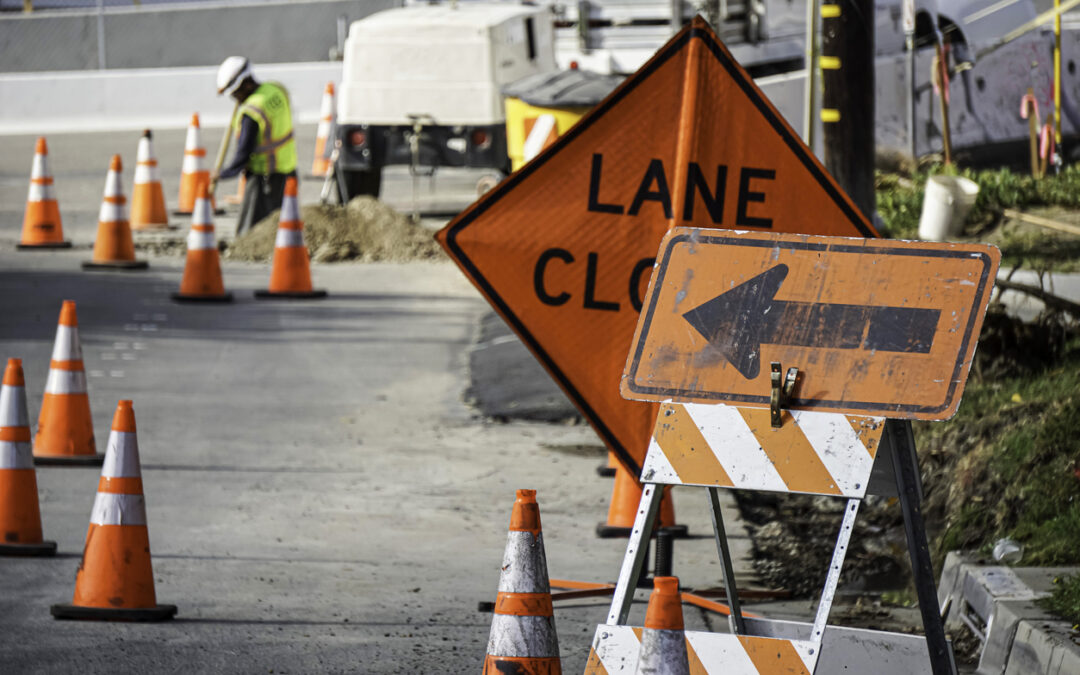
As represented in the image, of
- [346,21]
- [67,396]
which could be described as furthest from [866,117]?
[346,21]

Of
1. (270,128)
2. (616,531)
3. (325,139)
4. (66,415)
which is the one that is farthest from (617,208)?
(325,139)

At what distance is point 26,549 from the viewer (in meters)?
6.38

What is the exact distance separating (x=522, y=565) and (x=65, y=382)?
4.00 metres

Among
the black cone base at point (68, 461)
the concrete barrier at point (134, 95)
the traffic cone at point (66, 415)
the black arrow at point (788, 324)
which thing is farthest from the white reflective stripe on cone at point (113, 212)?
the concrete barrier at point (134, 95)

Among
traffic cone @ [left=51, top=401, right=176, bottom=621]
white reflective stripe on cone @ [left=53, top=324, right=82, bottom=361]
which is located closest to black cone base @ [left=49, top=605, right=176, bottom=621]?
traffic cone @ [left=51, top=401, right=176, bottom=621]

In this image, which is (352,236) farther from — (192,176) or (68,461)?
(68,461)

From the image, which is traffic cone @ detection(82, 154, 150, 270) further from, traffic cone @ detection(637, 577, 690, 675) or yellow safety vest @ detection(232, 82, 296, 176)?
traffic cone @ detection(637, 577, 690, 675)

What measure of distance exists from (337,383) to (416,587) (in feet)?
13.0

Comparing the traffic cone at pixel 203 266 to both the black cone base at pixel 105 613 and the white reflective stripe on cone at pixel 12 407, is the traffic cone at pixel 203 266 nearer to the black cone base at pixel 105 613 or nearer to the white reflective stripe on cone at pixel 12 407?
the white reflective stripe on cone at pixel 12 407

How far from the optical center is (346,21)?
2770 centimetres

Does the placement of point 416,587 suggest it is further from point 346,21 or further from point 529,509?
point 346,21

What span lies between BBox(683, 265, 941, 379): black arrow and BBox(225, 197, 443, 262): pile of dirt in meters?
10.7

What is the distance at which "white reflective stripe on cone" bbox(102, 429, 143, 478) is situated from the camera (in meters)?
5.66

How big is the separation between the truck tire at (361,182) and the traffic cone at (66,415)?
9.57m
